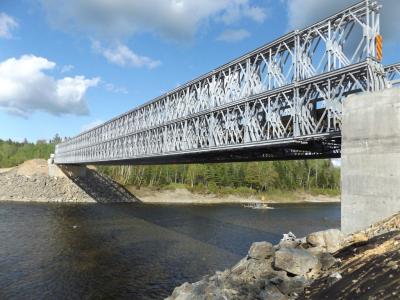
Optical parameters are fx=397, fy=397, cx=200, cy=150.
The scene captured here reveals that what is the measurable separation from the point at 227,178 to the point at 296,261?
11145 cm

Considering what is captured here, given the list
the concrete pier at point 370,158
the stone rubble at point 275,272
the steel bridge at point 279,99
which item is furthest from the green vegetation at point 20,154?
the concrete pier at point 370,158

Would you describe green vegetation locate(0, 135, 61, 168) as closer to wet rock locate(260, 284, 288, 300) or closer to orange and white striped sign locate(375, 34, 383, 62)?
orange and white striped sign locate(375, 34, 383, 62)

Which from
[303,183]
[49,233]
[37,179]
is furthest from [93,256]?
[303,183]

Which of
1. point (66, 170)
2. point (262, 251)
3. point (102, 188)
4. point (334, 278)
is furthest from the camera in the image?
point (66, 170)

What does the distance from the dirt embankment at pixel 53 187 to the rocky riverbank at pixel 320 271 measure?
85.8m

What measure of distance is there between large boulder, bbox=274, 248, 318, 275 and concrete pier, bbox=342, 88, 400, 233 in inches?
184

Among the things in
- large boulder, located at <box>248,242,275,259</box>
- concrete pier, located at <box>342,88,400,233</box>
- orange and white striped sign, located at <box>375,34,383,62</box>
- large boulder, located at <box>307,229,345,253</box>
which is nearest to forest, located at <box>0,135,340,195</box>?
orange and white striped sign, located at <box>375,34,383,62</box>

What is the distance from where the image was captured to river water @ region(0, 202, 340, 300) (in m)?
27.4

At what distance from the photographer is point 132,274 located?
3073 cm

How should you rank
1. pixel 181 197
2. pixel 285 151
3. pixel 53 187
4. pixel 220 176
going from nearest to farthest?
pixel 285 151
pixel 53 187
pixel 181 197
pixel 220 176

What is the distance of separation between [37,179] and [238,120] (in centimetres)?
8431

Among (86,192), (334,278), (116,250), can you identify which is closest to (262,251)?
(334,278)

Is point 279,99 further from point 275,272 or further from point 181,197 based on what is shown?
point 181,197

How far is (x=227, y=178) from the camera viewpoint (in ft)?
414
